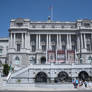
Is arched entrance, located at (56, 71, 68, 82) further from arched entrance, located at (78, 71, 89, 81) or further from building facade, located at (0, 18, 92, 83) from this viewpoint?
building facade, located at (0, 18, 92, 83)

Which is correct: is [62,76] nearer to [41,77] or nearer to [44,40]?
[41,77]

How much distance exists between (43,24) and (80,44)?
715 inches

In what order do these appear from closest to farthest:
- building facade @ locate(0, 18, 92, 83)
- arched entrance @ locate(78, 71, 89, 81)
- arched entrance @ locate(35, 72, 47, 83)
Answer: arched entrance @ locate(78, 71, 89, 81) → arched entrance @ locate(35, 72, 47, 83) → building facade @ locate(0, 18, 92, 83)

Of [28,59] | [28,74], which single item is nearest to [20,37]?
[28,59]

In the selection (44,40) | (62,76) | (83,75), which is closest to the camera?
(83,75)

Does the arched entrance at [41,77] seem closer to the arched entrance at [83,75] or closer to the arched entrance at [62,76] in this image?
the arched entrance at [62,76]

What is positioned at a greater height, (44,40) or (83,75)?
(44,40)

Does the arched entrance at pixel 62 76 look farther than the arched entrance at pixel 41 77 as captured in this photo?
No

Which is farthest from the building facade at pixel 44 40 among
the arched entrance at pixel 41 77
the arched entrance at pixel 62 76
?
the arched entrance at pixel 41 77

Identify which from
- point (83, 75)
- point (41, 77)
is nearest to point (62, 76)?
point (83, 75)

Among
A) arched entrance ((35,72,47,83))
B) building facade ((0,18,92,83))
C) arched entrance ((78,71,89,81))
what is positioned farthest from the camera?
building facade ((0,18,92,83))

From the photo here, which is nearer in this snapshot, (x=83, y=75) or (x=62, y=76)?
(x=83, y=75)

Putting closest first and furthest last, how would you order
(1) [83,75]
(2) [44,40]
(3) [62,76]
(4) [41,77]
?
(1) [83,75] → (3) [62,76] → (4) [41,77] → (2) [44,40]

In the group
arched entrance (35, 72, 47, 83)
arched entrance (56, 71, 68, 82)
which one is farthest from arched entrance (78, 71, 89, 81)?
arched entrance (35, 72, 47, 83)
